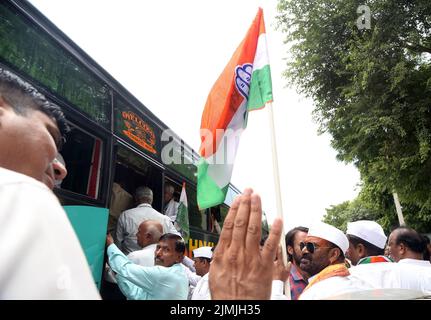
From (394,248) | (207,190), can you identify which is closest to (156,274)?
(207,190)

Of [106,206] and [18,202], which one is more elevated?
[106,206]

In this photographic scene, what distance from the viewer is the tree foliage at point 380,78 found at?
9492 mm

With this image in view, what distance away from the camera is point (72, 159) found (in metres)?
3.30

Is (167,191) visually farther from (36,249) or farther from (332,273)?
(36,249)

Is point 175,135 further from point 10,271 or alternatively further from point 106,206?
point 10,271

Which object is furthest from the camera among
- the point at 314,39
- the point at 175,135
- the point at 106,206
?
the point at 314,39

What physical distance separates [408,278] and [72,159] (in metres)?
3.37

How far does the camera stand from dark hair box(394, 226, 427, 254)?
353cm

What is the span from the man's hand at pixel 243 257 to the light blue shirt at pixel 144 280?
→ 7.43 ft

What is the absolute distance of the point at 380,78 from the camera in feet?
32.0

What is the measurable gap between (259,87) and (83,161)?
213 cm

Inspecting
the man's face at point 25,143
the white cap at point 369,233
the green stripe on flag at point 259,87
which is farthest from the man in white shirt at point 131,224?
the man's face at point 25,143

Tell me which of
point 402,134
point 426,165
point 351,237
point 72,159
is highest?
point 402,134
